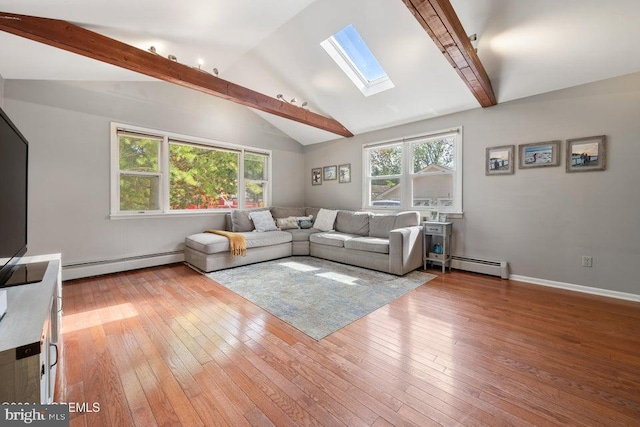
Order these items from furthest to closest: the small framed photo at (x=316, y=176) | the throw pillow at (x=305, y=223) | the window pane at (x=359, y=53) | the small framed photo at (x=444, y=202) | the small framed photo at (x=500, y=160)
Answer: the small framed photo at (x=316, y=176) < the throw pillow at (x=305, y=223) < the small framed photo at (x=444, y=202) < the small framed photo at (x=500, y=160) < the window pane at (x=359, y=53)

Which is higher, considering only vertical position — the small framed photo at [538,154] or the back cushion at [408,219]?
the small framed photo at [538,154]

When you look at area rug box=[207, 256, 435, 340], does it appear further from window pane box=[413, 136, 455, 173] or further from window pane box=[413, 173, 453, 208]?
window pane box=[413, 136, 455, 173]

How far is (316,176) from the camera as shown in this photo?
19.9 ft

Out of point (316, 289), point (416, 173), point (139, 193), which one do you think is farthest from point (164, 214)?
point (416, 173)

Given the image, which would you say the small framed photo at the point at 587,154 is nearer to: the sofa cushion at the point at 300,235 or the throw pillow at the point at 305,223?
the sofa cushion at the point at 300,235

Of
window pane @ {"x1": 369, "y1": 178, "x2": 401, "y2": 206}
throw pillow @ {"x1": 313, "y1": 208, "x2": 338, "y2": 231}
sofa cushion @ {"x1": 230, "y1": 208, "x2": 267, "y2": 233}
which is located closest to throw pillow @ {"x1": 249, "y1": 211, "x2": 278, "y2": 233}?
sofa cushion @ {"x1": 230, "y1": 208, "x2": 267, "y2": 233}

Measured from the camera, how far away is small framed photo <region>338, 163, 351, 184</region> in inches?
213

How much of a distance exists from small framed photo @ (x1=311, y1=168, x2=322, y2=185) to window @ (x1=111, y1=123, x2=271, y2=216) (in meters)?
1.18

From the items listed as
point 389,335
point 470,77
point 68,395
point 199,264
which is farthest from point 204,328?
point 470,77

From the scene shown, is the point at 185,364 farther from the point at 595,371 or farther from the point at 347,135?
the point at 347,135

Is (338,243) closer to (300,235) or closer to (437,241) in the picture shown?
(300,235)

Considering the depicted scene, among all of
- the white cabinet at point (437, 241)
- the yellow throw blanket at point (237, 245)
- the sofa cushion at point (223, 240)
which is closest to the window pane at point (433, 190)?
the white cabinet at point (437, 241)

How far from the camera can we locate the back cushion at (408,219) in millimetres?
4109

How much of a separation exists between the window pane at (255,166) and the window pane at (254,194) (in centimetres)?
15
